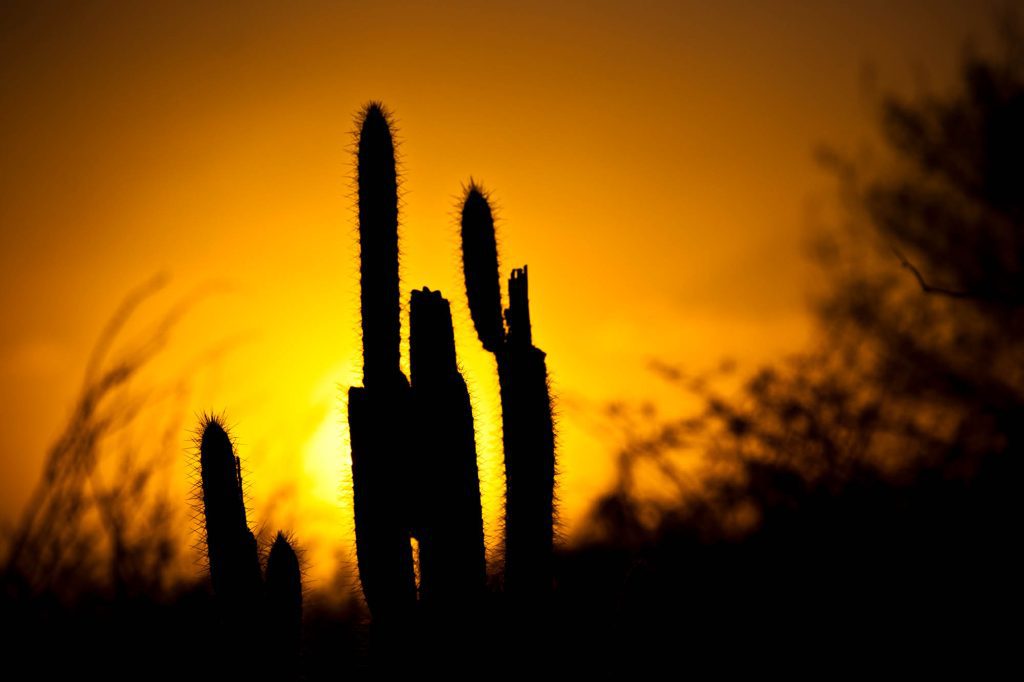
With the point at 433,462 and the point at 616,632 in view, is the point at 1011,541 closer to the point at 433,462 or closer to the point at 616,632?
the point at 616,632

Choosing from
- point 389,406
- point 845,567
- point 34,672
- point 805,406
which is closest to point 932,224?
point 805,406

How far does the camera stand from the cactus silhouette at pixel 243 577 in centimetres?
434

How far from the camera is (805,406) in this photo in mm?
8328

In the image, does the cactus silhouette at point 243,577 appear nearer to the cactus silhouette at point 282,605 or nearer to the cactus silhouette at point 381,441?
the cactus silhouette at point 282,605

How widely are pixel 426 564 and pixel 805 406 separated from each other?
4.96 metres

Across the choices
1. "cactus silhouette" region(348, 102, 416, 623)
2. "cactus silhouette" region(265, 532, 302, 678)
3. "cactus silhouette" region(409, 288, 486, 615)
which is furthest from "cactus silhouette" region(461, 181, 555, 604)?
"cactus silhouette" region(265, 532, 302, 678)

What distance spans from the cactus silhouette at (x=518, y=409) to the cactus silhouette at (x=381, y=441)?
0.38 m

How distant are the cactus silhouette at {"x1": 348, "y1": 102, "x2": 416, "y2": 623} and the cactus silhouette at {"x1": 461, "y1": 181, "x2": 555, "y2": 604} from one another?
1.24ft

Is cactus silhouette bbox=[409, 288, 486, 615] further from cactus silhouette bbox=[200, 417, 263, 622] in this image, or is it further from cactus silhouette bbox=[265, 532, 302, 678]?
cactus silhouette bbox=[200, 417, 263, 622]

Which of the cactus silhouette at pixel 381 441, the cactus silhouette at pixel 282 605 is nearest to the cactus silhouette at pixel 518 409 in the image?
the cactus silhouette at pixel 381 441

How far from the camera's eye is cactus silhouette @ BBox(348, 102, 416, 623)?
4176 mm

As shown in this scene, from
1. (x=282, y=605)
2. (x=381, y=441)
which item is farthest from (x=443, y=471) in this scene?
(x=282, y=605)

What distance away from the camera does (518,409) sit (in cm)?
428

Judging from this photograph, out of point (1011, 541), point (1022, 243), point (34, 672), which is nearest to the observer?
point (34, 672)
